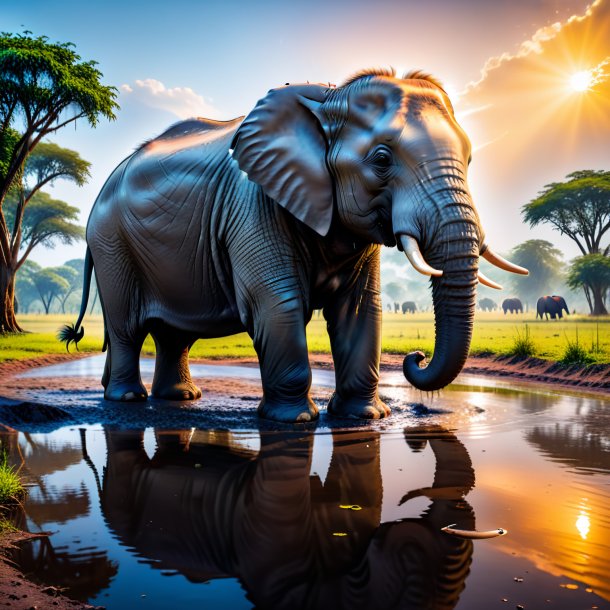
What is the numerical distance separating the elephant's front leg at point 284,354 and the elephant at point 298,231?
0.01 metres

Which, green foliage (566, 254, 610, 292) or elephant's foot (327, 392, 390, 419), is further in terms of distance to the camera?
green foliage (566, 254, 610, 292)

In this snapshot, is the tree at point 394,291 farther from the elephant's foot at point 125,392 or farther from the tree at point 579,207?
the elephant's foot at point 125,392

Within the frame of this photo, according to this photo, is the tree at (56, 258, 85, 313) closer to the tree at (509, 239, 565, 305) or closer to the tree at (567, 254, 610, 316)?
the tree at (509, 239, 565, 305)

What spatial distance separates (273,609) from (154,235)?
5.75 metres

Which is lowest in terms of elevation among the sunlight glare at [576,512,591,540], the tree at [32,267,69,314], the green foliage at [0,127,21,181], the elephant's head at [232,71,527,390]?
the sunlight glare at [576,512,591,540]

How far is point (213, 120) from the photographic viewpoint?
8.52 metres

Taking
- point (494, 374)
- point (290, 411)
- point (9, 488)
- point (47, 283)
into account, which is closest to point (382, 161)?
point (290, 411)

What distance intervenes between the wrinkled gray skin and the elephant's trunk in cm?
1

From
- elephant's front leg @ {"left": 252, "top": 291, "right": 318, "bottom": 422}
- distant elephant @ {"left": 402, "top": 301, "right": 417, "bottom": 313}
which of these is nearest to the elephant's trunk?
elephant's front leg @ {"left": 252, "top": 291, "right": 318, "bottom": 422}

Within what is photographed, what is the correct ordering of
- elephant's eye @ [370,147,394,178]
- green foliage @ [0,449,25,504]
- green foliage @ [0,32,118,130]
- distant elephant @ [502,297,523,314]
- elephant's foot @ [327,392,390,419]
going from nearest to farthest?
green foliage @ [0,449,25,504] < elephant's eye @ [370,147,394,178] < elephant's foot @ [327,392,390,419] < green foliage @ [0,32,118,130] < distant elephant @ [502,297,523,314]

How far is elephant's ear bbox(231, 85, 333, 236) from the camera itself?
6.19 m

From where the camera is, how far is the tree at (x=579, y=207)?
110ft

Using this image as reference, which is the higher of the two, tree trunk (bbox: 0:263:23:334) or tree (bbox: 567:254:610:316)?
tree (bbox: 567:254:610:316)

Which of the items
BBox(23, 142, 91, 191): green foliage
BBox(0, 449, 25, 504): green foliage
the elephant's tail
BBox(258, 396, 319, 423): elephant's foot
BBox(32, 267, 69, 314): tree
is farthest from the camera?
BBox(32, 267, 69, 314): tree
